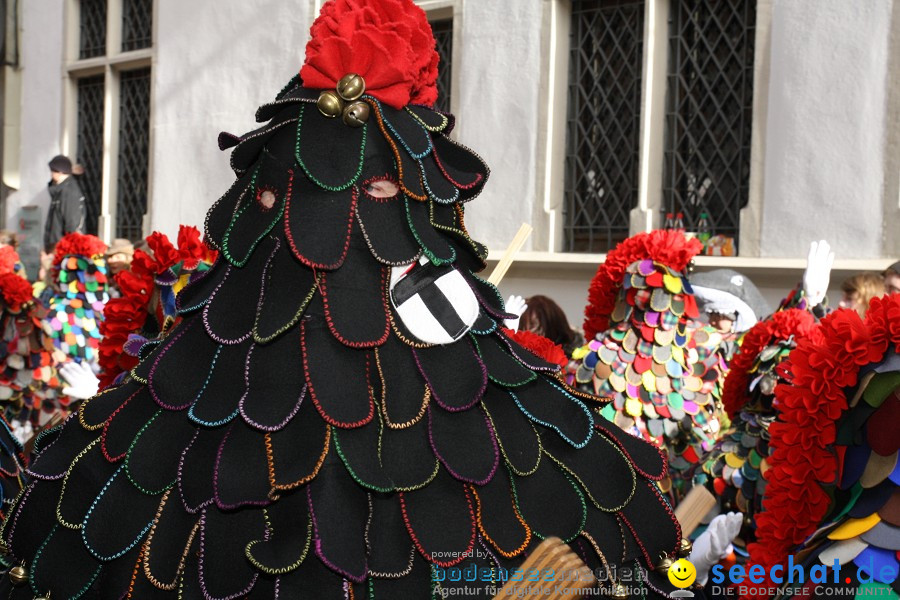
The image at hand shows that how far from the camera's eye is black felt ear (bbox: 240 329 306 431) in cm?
227

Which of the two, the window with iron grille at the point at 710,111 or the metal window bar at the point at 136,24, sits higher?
the metal window bar at the point at 136,24

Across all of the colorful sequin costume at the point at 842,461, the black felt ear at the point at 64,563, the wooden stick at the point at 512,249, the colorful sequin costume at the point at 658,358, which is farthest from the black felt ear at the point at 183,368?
the colorful sequin costume at the point at 658,358

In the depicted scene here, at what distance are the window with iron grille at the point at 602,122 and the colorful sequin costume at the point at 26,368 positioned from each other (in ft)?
16.5

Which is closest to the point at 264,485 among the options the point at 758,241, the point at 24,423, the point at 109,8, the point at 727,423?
the point at 727,423

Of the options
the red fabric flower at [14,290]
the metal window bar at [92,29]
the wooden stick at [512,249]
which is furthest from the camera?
the metal window bar at [92,29]

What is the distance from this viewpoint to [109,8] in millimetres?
15016

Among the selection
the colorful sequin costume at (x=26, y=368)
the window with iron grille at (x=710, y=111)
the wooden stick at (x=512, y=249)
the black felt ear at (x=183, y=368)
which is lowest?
the colorful sequin costume at (x=26, y=368)

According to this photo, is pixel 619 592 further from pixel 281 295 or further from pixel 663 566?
pixel 281 295

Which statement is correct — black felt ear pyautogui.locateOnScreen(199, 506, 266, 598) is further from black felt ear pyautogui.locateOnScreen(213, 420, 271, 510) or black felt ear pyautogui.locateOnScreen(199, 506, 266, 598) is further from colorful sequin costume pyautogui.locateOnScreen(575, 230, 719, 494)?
colorful sequin costume pyautogui.locateOnScreen(575, 230, 719, 494)

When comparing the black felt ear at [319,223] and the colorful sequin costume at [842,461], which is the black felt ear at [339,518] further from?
the colorful sequin costume at [842,461]

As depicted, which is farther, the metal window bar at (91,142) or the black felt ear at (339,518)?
the metal window bar at (91,142)

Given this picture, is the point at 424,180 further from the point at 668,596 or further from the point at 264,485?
the point at 668,596

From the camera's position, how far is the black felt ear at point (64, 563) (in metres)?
2.30

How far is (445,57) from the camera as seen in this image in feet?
37.2
